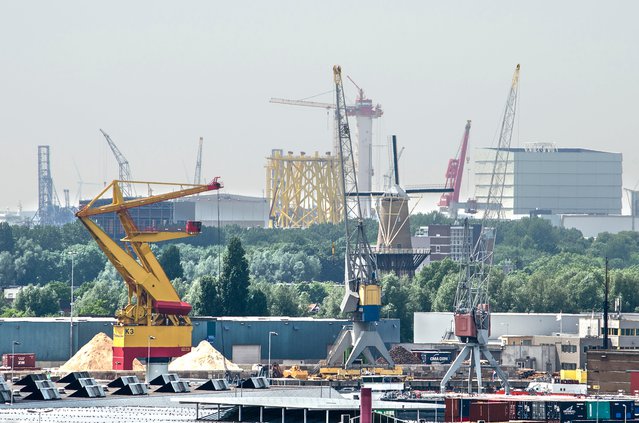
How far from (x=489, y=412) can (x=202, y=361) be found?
66.3 m

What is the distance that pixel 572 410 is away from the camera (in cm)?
9662

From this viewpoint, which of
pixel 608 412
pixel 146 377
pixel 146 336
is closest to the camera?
pixel 608 412

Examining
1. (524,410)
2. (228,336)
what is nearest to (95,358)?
(228,336)

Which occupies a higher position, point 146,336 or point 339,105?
point 339,105

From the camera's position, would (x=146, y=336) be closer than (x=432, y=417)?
No

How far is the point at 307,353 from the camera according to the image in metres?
183

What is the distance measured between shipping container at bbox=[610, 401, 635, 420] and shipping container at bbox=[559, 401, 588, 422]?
1.11m

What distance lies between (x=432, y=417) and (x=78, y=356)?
61.9 meters

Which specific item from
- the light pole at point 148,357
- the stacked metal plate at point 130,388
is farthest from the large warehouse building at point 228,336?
the stacked metal plate at point 130,388

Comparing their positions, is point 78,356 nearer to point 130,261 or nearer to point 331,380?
point 130,261

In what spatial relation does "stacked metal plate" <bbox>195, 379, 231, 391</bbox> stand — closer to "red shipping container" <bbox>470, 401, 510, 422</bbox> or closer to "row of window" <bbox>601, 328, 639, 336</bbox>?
"red shipping container" <bbox>470, 401, 510, 422</bbox>

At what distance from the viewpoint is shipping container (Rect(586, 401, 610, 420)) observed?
95438 mm

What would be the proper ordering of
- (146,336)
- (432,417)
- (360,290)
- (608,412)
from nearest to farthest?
(608,412) < (432,417) < (146,336) < (360,290)

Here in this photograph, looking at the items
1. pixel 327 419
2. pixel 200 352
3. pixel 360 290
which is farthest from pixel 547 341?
pixel 327 419
